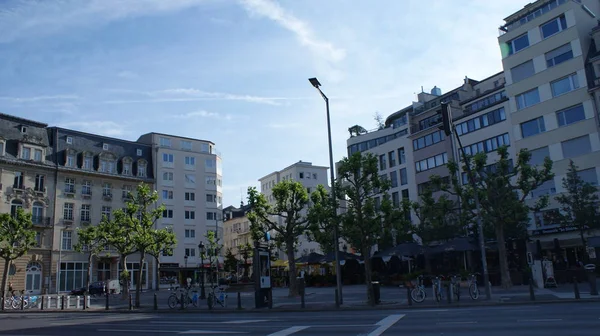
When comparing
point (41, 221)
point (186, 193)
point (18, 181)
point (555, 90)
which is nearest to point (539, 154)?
point (555, 90)

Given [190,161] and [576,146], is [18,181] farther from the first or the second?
[576,146]

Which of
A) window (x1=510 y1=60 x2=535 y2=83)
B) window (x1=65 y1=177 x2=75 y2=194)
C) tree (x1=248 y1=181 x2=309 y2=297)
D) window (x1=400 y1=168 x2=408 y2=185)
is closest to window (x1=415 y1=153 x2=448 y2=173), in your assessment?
window (x1=400 y1=168 x2=408 y2=185)

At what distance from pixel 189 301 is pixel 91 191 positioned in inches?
1426

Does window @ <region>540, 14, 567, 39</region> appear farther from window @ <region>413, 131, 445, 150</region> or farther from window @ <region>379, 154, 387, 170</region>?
window @ <region>379, 154, 387, 170</region>

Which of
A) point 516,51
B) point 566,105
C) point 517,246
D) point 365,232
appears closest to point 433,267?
point 517,246

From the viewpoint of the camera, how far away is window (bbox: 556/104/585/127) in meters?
42.3

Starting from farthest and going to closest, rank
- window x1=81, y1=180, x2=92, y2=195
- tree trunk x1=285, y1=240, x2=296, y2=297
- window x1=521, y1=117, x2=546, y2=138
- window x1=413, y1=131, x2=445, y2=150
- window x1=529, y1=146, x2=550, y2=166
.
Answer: window x1=81, y1=180, x2=92, y2=195
window x1=413, y1=131, x2=445, y2=150
window x1=521, y1=117, x2=546, y2=138
window x1=529, y1=146, x2=550, y2=166
tree trunk x1=285, y1=240, x2=296, y2=297

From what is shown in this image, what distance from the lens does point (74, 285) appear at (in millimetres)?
55781

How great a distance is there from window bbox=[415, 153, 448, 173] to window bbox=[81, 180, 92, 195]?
38955 mm

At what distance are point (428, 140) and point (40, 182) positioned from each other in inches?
1726

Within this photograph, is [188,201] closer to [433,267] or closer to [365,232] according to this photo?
[433,267]

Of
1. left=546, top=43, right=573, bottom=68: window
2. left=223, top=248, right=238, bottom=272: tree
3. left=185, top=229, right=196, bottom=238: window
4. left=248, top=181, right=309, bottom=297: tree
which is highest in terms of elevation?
left=546, top=43, right=573, bottom=68: window

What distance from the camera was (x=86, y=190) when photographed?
59.3m

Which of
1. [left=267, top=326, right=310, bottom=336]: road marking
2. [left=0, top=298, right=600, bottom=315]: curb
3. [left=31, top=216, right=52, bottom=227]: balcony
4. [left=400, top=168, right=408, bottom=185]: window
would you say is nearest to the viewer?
[left=267, top=326, right=310, bottom=336]: road marking
